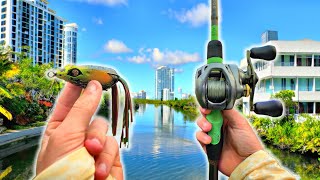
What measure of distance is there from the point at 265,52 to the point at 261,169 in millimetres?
374

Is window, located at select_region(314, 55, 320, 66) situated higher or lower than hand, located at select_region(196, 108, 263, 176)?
higher

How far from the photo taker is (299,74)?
2139cm

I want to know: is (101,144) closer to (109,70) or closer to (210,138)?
(109,70)

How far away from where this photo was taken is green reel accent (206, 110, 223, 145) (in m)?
1.20

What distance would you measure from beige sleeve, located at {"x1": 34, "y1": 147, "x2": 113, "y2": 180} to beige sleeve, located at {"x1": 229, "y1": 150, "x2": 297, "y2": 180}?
1.87 ft

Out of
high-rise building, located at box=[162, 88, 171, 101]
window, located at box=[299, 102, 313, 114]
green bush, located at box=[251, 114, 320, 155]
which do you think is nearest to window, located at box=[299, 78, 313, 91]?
window, located at box=[299, 102, 313, 114]

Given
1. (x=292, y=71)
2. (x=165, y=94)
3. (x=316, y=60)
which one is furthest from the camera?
(x=165, y=94)

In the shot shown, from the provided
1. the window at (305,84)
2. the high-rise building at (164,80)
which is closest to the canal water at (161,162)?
the window at (305,84)

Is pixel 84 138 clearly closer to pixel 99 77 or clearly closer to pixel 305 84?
pixel 99 77

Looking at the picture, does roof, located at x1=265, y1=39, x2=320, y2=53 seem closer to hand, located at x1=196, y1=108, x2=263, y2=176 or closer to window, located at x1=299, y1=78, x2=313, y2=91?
window, located at x1=299, y1=78, x2=313, y2=91

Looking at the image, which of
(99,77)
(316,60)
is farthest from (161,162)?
(316,60)

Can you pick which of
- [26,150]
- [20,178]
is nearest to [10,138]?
[26,150]

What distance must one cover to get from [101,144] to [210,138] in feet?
1.57

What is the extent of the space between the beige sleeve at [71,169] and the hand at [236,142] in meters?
0.65
